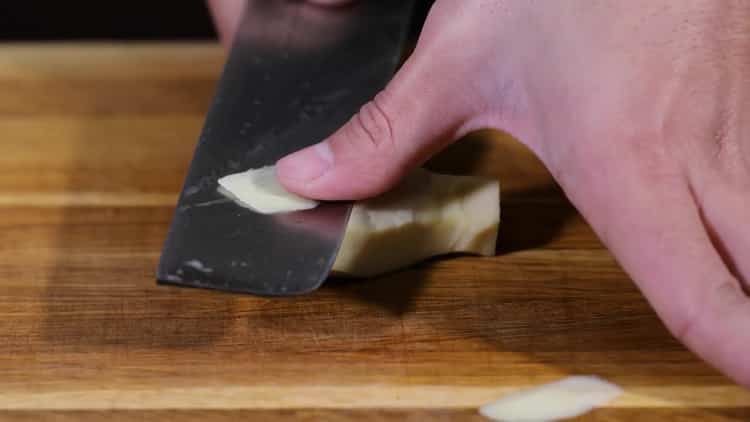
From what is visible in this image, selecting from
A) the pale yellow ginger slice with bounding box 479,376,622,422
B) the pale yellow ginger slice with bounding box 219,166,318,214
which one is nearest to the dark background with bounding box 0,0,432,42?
the pale yellow ginger slice with bounding box 219,166,318,214

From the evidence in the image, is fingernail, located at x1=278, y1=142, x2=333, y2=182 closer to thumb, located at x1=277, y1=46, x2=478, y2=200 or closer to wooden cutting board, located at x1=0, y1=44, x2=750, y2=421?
thumb, located at x1=277, y1=46, x2=478, y2=200

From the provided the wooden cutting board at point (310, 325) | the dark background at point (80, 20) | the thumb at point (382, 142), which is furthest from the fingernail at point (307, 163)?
the dark background at point (80, 20)

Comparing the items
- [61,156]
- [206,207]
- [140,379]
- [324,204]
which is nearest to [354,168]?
[324,204]

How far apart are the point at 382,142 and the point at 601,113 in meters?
0.25

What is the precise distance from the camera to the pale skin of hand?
41.0 inches

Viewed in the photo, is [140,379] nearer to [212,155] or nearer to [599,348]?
[212,155]

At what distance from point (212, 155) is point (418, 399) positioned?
0.39m

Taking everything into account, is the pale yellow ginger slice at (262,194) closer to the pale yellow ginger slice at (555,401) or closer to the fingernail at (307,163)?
the fingernail at (307,163)

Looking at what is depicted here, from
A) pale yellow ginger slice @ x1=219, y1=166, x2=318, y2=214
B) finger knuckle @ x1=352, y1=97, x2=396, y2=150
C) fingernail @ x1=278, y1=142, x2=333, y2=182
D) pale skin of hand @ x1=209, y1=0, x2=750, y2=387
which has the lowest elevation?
pale yellow ginger slice @ x1=219, y1=166, x2=318, y2=214

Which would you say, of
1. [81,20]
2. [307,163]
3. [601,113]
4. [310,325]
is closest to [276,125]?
[307,163]

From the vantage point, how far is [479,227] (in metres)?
1.19

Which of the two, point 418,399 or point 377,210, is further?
point 377,210

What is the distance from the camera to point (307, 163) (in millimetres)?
1104

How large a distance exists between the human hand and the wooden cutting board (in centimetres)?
13
